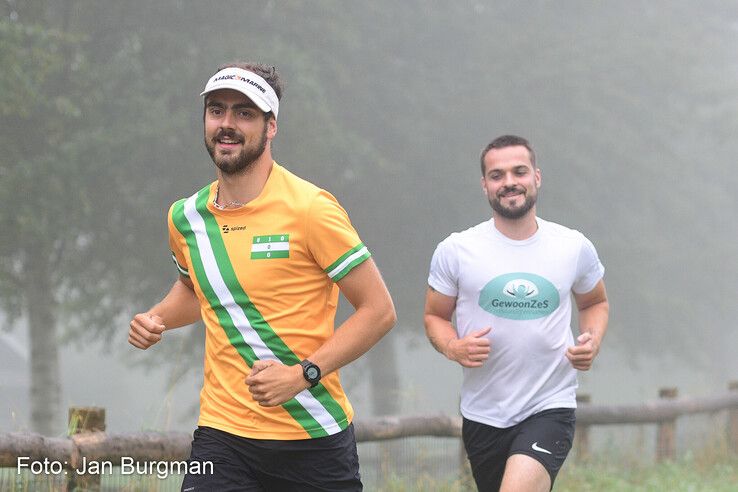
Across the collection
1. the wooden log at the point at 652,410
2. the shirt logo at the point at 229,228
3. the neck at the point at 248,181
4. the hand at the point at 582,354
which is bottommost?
the wooden log at the point at 652,410

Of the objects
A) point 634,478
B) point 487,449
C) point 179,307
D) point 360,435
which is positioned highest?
point 179,307

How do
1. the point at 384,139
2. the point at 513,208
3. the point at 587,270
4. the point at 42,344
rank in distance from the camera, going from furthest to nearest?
the point at 384,139
the point at 42,344
the point at 587,270
the point at 513,208

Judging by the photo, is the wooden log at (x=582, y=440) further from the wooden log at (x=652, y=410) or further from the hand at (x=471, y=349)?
the hand at (x=471, y=349)

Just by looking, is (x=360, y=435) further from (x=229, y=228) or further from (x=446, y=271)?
(x=229, y=228)

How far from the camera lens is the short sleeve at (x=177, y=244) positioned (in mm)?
4438

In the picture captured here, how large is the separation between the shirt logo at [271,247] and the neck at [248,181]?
0.19 meters

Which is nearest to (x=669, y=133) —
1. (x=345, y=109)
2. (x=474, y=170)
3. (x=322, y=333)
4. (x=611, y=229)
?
(x=611, y=229)

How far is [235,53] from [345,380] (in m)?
10.6

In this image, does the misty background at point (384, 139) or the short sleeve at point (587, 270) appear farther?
the misty background at point (384, 139)

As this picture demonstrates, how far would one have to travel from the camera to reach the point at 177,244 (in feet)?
14.8

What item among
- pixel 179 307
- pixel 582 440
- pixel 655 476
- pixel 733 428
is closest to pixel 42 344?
pixel 733 428

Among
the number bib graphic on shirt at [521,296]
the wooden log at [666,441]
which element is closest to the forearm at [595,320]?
the number bib graphic on shirt at [521,296]

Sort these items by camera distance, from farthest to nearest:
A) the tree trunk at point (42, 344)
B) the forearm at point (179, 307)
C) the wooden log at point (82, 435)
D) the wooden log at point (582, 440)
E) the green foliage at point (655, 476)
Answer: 1. the tree trunk at point (42, 344)
2. the wooden log at point (582, 440)
3. the green foliage at point (655, 476)
4. the wooden log at point (82, 435)
5. the forearm at point (179, 307)

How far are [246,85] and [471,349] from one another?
2.15 meters
